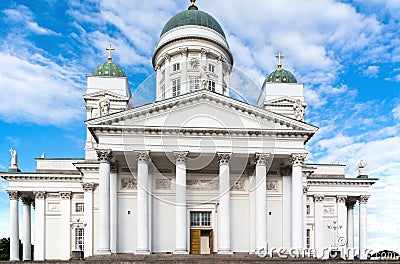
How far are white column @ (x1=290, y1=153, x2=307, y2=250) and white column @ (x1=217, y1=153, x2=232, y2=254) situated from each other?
14.3 ft

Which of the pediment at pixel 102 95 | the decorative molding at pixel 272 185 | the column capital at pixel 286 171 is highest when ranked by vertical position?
the pediment at pixel 102 95

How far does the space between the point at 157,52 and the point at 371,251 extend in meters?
29.6

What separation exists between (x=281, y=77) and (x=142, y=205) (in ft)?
84.5

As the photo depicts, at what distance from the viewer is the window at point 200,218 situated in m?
34.2

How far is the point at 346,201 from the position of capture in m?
50.0

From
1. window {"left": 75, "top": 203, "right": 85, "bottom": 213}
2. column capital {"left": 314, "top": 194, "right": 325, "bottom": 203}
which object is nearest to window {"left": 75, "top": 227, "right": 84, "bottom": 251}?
window {"left": 75, "top": 203, "right": 85, "bottom": 213}

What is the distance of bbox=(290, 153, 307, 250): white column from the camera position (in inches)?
1221

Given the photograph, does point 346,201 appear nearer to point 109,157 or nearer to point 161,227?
point 161,227

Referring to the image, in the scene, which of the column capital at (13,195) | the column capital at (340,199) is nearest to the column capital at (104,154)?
the column capital at (13,195)

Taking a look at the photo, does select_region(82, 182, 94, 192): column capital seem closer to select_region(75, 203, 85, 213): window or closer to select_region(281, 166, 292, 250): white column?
select_region(75, 203, 85, 213): window

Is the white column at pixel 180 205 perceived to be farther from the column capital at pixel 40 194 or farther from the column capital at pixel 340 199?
the column capital at pixel 340 199

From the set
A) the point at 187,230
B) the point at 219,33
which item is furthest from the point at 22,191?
the point at 219,33

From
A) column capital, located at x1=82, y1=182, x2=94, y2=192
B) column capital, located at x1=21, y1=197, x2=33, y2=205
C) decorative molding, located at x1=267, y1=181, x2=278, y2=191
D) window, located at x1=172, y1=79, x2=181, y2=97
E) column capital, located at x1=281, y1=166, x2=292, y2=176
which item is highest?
window, located at x1=172, y1=79, x2=181, y2=97

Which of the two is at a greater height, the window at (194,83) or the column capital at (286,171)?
the window at (194,83)
